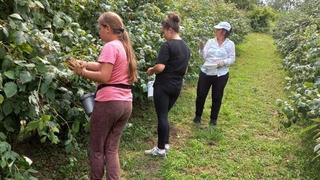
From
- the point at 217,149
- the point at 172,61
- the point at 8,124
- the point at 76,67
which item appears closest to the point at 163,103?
the point at 172,61

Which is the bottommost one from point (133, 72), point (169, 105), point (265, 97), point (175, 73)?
point (265, 97)

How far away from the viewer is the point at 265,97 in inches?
367

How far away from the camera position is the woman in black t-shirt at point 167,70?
4902mm

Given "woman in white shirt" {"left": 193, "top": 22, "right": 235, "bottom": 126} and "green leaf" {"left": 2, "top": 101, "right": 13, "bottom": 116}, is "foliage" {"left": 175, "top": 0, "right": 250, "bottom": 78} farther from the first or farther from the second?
"green leaf" {"left": 2, "top": 101, "right": 13, "bottom": 116}

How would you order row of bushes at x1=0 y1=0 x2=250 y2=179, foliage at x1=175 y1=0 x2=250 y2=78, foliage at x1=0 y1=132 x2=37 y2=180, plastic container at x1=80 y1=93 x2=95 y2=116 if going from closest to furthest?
1. foliage at x1=0 y1=132 x2=37 y2=180
2. row of bushes at x1=0 y1=0 x2=250 y2=179
3. plastic container at x1=80 y1=93 x2=95 y2=116
4. foliage at x1=175 y1=0 x2=250 y2=78

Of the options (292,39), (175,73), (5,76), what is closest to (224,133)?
(175,73)

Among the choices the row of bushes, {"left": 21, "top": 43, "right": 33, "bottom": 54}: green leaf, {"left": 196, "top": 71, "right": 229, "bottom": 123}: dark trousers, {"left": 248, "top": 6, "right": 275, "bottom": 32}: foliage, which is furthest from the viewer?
{"left": 248, "top": 6, "right": 275, "bottom": 32}: foliage

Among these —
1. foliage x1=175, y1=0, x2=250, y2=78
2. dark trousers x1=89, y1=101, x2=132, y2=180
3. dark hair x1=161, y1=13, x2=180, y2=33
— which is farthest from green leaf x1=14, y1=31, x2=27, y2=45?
foliage x1=175, y1=0, x2=250, y2=78

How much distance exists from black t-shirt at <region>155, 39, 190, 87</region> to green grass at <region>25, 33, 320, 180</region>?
93cm

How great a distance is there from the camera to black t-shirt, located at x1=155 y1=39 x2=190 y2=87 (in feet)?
16.1

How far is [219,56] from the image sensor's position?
6312mm

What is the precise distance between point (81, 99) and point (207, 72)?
2.89m

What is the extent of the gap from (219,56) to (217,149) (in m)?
1.35

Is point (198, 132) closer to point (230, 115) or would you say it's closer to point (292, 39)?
point (230, 115)
